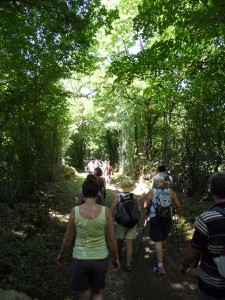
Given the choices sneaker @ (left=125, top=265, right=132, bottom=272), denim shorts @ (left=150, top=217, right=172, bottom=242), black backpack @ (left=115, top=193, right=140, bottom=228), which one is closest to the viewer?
black backpack @ (left=115, top=193, right=140, bottom=228)

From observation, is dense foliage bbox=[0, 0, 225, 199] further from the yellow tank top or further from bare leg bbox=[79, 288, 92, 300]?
bare leg bbox=[79, 288, 92, 300]

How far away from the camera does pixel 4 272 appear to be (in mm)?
5254

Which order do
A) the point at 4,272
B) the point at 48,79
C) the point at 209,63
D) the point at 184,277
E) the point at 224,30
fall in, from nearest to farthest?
1. the point at 4,272
2. the point at 184,277
3. the point at 224,30
4. the point at 209,63
5. the point at 48,79

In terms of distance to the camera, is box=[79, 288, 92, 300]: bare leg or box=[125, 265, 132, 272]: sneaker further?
box=[125, 265, 132, 272]: sneaker

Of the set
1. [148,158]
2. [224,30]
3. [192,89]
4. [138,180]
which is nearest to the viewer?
→ [224,30]

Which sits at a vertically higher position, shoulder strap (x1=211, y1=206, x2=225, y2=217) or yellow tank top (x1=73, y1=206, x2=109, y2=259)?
shoulder strap (x1=211, y1=206, x2=225, y2=217)

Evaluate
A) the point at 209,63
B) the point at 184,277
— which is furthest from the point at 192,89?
the point at 184,277

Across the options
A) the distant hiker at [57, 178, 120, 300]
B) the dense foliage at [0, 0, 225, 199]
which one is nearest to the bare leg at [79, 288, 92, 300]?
the distant hiker at [57, 178, 120, 300]

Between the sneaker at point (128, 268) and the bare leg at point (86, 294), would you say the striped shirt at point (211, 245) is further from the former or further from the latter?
the sneaker at point (128, 268)

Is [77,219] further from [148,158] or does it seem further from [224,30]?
[148,158]

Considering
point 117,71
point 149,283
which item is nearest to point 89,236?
point 149,283

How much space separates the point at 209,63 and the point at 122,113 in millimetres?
16625

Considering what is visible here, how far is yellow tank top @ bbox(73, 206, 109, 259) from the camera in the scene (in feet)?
11.6

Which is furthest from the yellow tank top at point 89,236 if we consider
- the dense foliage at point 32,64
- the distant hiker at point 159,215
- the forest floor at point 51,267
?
the dense foliage at point 32,64
